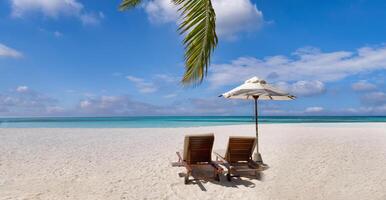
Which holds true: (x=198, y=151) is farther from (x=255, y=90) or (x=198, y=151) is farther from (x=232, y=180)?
(x=255, y=90)

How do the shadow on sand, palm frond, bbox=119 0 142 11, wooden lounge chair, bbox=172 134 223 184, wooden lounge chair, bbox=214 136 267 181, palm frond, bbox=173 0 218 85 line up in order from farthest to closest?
wooden lounge chair, bbox=214 136 267 181 → wooden lounge chair, bbox=172 134 223 184 → the shadow on sand → palm frond, bbox=119 0 142 11 → palm frond, bbox=173 0 218 85

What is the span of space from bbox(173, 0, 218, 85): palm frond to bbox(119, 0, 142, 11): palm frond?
1654mm

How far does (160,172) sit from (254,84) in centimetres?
296

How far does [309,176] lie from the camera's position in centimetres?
695

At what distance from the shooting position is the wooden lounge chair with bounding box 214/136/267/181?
6656 millimetres

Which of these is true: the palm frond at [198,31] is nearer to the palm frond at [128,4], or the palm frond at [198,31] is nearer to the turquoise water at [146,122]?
the palm frond at [128,4]

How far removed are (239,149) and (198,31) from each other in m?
4.09

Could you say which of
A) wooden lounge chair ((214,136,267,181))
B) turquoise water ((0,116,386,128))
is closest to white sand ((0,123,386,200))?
wooden lounge chair ((214,136,267,181))

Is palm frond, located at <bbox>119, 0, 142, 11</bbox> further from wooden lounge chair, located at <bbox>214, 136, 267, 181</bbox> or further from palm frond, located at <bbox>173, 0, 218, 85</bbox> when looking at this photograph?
wooden lounge chair, located at <bbox>214, 136, 267, 181</bbox>

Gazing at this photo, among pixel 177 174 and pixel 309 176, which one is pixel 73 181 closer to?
pixel 177 174

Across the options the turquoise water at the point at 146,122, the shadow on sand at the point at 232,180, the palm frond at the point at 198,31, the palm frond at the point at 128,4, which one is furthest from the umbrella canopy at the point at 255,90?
the turquoise water at the point at 146,122

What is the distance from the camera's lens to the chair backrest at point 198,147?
20.8 feet

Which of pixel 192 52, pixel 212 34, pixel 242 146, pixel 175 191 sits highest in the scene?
pixel 212 34

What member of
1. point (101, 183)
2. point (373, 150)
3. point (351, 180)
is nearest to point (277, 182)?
point (351, 180)
